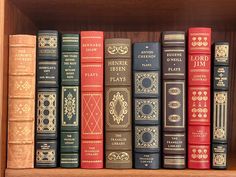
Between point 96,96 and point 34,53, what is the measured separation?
16cm

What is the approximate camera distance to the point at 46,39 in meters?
0.89

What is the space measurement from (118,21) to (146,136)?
1.13 feet

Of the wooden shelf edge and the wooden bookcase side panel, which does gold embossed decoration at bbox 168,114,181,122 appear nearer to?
the wooden shelf edge

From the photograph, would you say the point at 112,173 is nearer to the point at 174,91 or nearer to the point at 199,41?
the point at 174,91

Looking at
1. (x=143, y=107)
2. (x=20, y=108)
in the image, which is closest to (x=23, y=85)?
(x=20, y=108)

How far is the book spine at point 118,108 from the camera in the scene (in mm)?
881

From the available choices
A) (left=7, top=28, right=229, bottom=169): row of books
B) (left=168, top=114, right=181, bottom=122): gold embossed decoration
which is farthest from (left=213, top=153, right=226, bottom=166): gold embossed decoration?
(left=168, top=114, right=181, bottom=122): gold embossed decoration

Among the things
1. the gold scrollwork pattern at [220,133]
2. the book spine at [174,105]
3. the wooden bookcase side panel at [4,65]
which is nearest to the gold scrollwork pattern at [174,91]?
the book spine at [174,105]

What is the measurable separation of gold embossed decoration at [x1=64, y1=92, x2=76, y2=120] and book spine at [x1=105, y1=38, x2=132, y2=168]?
0.07 metres

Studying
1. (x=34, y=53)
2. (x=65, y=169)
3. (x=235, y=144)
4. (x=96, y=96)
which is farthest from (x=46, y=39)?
(x=235, y=144)

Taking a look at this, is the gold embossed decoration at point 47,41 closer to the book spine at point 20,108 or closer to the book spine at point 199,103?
the book spine at point 20,108

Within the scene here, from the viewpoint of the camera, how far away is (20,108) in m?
0.88

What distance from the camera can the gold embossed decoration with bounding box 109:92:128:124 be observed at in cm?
88

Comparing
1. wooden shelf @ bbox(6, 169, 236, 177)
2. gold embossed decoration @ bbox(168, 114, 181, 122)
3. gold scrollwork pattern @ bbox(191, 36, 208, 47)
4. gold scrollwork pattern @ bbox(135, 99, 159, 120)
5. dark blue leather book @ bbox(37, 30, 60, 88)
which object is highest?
gold scrollwork pattern @ bbox(191, 36, 208, 47)
